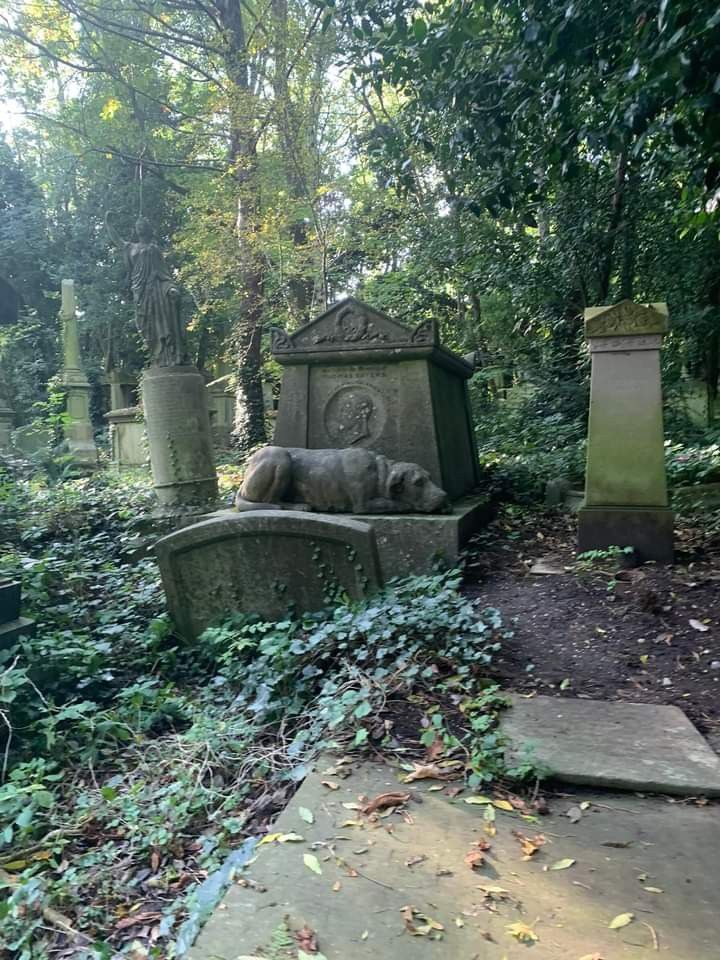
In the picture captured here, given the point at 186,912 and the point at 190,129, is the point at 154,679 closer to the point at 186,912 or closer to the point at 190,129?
the point at 186,912

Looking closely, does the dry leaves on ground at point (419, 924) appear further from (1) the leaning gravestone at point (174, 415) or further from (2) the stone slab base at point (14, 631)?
(1) the leaning gravestone at point (174, 415)

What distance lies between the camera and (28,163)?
22078 millimetres

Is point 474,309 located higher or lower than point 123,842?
higher

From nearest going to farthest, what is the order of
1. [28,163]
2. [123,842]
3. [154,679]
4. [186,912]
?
[186,912] < [123,842] < [154,679] < [28,163]

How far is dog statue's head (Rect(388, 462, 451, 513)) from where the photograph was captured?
191 inches

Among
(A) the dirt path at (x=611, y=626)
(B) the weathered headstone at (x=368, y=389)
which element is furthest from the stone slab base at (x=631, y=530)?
(B) the weathered headstone at (x=368, y=389)

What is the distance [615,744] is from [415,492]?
2.75 m

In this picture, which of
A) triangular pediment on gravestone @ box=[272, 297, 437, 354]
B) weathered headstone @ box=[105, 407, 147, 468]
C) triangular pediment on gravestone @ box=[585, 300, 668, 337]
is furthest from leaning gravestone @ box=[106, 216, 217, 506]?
weathered headstone @ box=[105, 407, 147, 468]

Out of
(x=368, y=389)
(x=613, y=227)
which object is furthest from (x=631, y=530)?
(x=613, y=227)

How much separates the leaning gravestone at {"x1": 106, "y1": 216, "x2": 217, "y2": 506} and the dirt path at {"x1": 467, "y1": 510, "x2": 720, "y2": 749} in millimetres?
3337

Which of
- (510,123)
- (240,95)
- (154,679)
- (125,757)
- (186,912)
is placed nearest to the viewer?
(186,912)

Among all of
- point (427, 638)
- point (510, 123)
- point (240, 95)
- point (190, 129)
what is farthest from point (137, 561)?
point (190, 129)

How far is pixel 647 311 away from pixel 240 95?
8.97 meters

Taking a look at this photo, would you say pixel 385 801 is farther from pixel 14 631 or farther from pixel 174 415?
pixel 174 415
